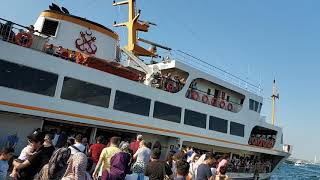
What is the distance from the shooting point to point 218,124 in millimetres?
21547

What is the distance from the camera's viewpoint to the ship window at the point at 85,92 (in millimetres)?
13930

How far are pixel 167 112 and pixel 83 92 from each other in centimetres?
501

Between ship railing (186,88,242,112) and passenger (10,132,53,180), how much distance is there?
14184 millimetres

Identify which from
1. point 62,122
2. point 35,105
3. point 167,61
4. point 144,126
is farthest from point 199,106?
point 35,105

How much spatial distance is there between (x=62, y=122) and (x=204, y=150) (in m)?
9.99

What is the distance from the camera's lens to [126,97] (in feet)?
52.7

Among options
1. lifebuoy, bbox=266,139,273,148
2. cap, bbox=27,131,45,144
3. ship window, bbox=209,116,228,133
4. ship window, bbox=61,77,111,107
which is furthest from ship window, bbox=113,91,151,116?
lifebuoy, bbox=266,139,273,148

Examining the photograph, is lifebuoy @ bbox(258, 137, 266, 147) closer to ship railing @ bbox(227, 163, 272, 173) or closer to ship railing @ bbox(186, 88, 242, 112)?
ship railing @ bbox(227, 163, 272, 173)

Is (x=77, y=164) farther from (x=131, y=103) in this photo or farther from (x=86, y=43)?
(x=86, y=43)

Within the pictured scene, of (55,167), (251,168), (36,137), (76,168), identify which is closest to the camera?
(55,167)

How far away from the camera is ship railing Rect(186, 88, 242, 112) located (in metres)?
20.3

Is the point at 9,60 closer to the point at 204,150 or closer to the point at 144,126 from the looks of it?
the point at 144,126

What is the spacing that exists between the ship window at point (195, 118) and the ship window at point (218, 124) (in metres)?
0.65

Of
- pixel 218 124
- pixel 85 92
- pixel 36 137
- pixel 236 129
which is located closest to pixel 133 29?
pixel 218 124
